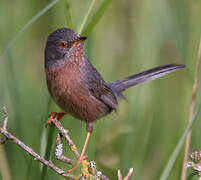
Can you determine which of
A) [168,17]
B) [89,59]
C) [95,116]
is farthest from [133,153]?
[168,17]

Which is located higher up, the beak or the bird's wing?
the beak

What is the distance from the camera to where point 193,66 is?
5.73 metres

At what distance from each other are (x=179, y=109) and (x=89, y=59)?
177 cm

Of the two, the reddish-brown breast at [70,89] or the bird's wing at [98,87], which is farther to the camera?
the bird's wing at [98,87]

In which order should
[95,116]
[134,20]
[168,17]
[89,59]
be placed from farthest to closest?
[134,20] < [168,17] < [95,116] < [89,59]

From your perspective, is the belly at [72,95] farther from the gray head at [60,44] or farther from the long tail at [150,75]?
the long tail at [150,75]

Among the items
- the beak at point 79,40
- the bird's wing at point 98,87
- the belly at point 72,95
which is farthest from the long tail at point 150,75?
the beak at point 79,40

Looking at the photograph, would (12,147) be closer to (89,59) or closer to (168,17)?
(89,59)

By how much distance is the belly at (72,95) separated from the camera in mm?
4973

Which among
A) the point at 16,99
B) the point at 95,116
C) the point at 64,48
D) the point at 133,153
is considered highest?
the point at 64,48

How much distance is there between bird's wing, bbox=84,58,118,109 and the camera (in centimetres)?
526

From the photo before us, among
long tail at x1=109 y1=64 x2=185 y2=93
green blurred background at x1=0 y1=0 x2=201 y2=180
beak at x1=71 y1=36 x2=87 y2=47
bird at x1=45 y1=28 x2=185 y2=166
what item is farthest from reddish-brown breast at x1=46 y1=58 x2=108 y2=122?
long tail at x1=109 y1=64 x2=185 y2=93

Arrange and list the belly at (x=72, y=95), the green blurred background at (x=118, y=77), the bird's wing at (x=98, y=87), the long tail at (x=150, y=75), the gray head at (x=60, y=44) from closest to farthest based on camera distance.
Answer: the gray head at (x=60, y=44)
the green blurred background at (x=118, y=77)
the belly at (x=72, y=95)
the bird's wing at (x=98, y=87)
the long tail at (x=150, y=75)

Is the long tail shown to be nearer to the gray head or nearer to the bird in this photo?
the bird
